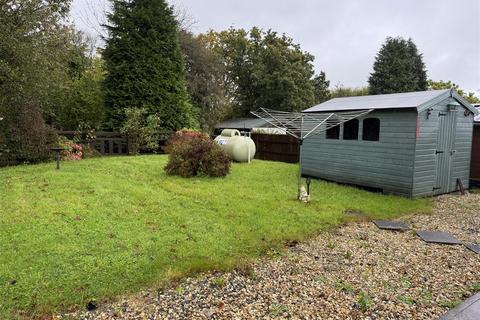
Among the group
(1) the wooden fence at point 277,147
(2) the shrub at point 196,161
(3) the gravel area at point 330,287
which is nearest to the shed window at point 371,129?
(2) the shrub at point 196,161

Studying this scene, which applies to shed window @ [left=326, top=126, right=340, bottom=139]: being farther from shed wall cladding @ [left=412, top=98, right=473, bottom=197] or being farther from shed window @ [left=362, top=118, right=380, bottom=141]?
shed wall cladding @ [left=412, top=98, right=473, bottom=197]

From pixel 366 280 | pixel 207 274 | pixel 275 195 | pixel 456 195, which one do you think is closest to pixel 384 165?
pixel 456 195

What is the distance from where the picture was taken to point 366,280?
3238mm

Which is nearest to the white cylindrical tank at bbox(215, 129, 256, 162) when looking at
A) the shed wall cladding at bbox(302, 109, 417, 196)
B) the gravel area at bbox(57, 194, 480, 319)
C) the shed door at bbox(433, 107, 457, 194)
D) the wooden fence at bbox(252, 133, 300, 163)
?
the wooden fence at bbox(252, 133, 300, 163)

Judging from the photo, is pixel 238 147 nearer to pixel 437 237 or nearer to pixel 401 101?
pixel 401 101

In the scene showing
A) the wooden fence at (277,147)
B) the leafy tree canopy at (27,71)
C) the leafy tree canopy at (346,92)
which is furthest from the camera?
the leafy tree canopy at (346,92)

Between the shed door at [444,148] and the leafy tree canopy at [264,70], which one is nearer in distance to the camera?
the shed door at [444,148]

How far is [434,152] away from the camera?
7645 millimetres

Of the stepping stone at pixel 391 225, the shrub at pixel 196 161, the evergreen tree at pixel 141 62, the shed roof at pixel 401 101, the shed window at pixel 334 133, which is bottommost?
the stepping stone at pixel 391 225

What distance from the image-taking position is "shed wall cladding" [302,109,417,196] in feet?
23.9

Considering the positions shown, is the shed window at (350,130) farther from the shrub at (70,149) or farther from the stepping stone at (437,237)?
the shrub at (70,149)

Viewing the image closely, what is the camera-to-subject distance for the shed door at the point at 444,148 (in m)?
7.72

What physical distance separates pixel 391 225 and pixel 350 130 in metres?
3.86

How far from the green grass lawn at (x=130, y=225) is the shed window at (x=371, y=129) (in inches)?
54.0
